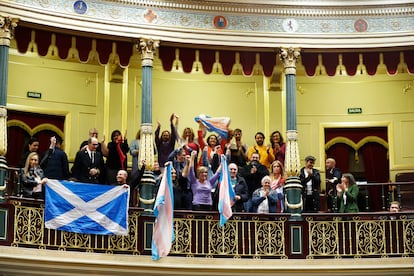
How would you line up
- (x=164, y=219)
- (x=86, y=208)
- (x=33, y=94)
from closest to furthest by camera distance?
(x=86, y=208), (x=164, y=219), (x=33, y=94)

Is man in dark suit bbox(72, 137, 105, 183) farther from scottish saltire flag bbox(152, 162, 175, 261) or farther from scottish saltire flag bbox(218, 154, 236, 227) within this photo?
scottish saltire flag bbox(218, 154, 236, 227)

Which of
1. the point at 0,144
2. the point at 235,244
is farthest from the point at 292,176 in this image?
the point at 0,144

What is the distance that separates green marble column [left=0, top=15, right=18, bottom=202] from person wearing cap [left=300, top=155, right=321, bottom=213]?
6.39 m

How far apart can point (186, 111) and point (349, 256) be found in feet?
21.0

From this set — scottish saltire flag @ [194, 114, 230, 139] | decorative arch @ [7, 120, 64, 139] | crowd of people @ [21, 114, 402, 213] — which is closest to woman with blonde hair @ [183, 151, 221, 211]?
crowd of people @ [21, 114, 402, 213]

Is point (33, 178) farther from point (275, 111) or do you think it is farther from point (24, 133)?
point (275, 111)

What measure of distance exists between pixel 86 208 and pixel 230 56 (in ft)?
18.2

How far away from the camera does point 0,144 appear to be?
21078mm

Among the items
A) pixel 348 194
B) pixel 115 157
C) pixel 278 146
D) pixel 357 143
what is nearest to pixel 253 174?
pixel 278 146

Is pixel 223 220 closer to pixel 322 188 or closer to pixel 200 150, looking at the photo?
pixel 200 150

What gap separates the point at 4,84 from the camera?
2155cm

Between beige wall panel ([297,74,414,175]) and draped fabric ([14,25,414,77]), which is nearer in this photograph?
draped fabric ([14,25,414,77])

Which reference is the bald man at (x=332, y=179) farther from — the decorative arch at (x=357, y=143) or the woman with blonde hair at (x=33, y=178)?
the woman with blonde hair at (x=33, y=178)

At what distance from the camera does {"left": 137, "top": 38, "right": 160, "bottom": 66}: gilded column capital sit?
23266 mm
